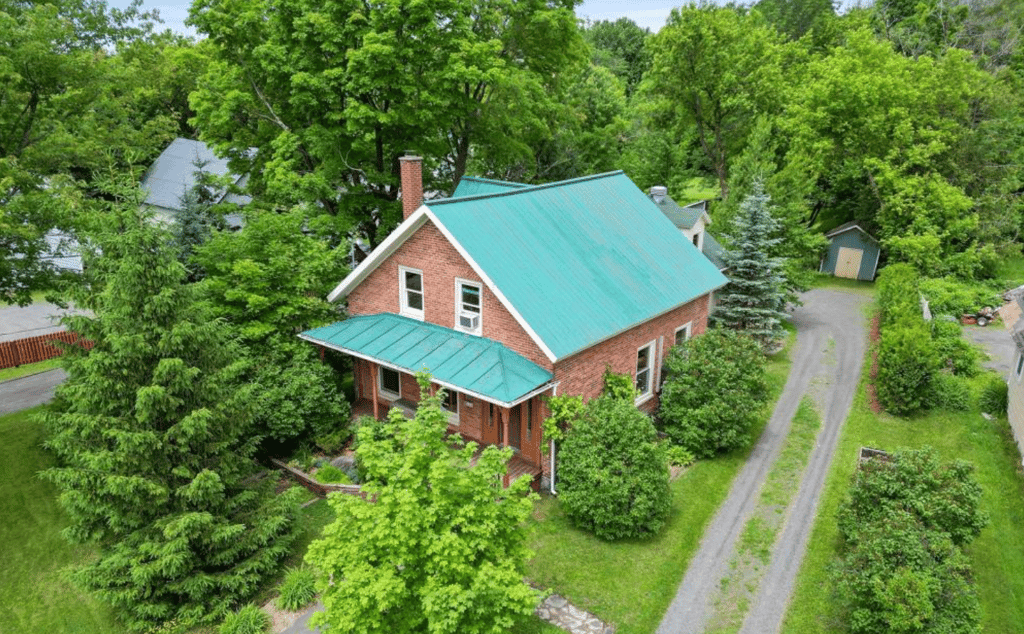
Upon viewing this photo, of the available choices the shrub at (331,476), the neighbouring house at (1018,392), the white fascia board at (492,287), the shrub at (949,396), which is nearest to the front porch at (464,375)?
the white fascia board at (492,287)

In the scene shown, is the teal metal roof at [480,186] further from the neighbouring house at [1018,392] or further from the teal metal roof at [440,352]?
the neighbouring house at [1018,392]

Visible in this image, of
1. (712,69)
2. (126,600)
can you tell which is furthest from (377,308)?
(712,69)

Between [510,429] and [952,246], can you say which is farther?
[952,246]

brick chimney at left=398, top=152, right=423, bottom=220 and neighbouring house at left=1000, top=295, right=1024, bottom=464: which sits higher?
brick chimney at left=398, top=152, right=423, bottom=220

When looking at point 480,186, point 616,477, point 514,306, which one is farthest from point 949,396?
point 480,186

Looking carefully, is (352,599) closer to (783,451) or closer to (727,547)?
(727,547)

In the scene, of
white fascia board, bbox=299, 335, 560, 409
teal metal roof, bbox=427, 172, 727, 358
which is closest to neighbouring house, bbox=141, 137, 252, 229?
white fascia board, bbox=299, 335, 560, 409

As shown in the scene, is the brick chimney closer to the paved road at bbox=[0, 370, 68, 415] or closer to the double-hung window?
the double-hung window
